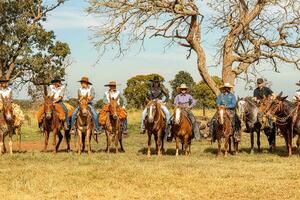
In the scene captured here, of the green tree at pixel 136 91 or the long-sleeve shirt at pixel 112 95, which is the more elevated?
the green tree at pixel 136 91

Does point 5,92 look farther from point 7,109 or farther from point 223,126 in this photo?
point 223,126

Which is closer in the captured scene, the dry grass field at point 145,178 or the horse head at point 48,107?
the dry grass field at point 145,178

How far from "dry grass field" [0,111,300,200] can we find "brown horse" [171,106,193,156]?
1.70 metres

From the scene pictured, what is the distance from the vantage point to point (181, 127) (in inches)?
627

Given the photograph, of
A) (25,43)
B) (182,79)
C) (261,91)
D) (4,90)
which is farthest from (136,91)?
(4,90)

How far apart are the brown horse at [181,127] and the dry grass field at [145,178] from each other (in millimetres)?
1696

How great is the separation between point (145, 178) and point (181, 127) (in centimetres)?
545

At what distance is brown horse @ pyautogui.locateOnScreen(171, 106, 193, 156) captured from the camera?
51.5 ft

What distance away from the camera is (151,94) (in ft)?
52.7

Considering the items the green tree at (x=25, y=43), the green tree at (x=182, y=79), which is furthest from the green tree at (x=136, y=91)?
the green tree at (x=25, y=43)

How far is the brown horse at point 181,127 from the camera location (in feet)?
51.5

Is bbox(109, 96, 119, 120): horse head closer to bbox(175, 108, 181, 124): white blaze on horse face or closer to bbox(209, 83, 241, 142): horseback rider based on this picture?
bbox(175, 108, 181, 124): white blaze on horse face

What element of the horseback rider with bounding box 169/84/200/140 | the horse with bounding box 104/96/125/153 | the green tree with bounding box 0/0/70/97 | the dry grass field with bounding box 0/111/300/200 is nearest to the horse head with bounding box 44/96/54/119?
the dry grass field with bounding box 0/111/300/200

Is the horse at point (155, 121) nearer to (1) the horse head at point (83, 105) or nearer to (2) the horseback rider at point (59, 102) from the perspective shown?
(1) the horse head at point (83, 105)
